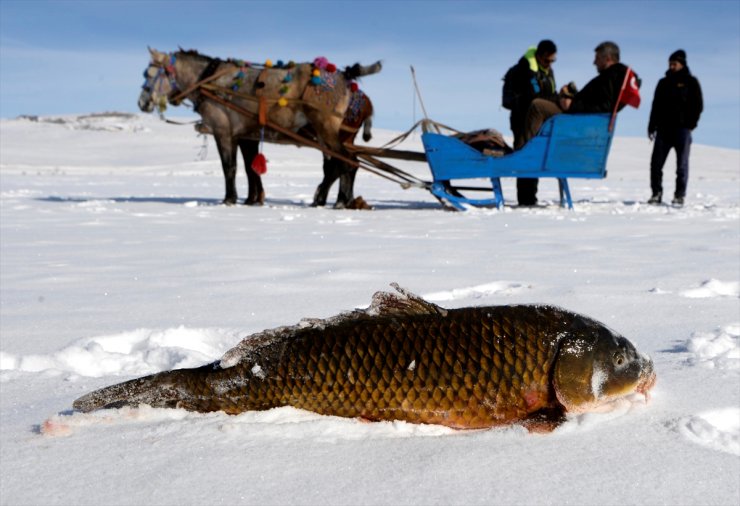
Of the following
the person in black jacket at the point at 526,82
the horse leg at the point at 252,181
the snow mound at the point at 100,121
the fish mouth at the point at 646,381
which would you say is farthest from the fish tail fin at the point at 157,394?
the snow mound at the point at 100,121

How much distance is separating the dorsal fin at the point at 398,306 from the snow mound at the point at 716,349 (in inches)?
35.9

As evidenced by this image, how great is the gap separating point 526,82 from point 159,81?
15.6 ft

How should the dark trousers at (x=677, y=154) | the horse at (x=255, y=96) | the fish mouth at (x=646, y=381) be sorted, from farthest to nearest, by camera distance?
the dark trousers at (x=677, y=154)
the horse at (x=255, y=96)
the fish mouth at (x=646, y=381)

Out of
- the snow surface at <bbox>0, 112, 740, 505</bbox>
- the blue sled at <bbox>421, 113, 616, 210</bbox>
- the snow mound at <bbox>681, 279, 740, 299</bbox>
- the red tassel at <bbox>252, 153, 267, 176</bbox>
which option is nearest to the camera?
the snow surface at <bbox>0, 112, 740, 505</bbox>

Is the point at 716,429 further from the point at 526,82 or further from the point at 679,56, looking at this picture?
the point at 679,56

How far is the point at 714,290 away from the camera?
11.8ft

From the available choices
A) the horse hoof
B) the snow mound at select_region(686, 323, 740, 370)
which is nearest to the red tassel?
the horse hoof

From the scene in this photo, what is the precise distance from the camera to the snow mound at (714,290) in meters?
3.45

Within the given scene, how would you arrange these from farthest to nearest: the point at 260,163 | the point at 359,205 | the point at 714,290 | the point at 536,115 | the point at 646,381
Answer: the point at 359,205
the point at 260,163
the point at 536,115
the point at 714,290
the point at 646,381

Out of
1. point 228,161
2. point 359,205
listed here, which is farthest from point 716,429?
point 228,161

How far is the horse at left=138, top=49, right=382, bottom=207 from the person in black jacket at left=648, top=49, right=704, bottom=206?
153 inches

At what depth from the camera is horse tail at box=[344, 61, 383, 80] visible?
978 centimetres

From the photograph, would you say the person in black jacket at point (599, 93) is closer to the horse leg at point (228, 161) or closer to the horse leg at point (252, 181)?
the horse leg at point (252, 181)

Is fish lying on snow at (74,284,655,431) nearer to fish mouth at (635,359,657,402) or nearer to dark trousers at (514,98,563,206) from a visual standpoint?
fish mouth at (635,359,657,402)
